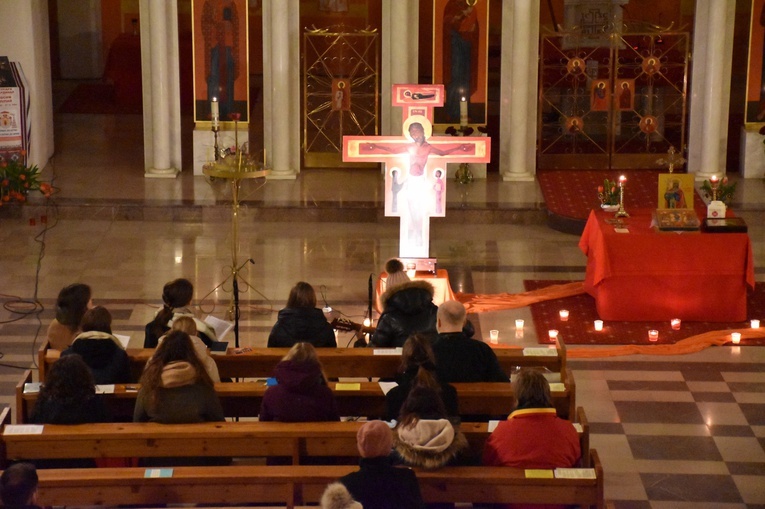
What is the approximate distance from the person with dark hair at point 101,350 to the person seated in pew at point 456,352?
193cm

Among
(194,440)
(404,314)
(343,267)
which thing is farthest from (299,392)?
(343,267)

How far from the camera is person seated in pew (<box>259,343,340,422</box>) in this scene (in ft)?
22.9

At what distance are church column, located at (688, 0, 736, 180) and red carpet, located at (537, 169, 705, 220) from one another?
68 cm

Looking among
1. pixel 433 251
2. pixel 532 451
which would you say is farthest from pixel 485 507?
pixel 433 251

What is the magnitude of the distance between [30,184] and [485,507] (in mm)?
9655

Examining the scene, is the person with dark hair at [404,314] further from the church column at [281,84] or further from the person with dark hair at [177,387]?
the church column at [281,84]

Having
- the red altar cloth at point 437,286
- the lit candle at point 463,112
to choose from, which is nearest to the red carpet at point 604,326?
the red altar cloth at point 437,286

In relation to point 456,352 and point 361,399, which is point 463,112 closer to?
point 456,352

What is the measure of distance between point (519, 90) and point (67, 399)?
10.2 meters

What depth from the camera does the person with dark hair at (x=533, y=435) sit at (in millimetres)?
6562

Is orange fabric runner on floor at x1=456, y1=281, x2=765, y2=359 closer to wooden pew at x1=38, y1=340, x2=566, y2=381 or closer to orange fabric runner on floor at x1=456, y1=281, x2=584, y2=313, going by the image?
orange fabric runner on floor at x1=456, y1=281, x2=584, y2=313

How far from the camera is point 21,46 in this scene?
16.3m

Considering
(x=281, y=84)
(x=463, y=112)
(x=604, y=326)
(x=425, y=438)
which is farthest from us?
(x=463, y=112)

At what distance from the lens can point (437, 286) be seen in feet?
37.8
